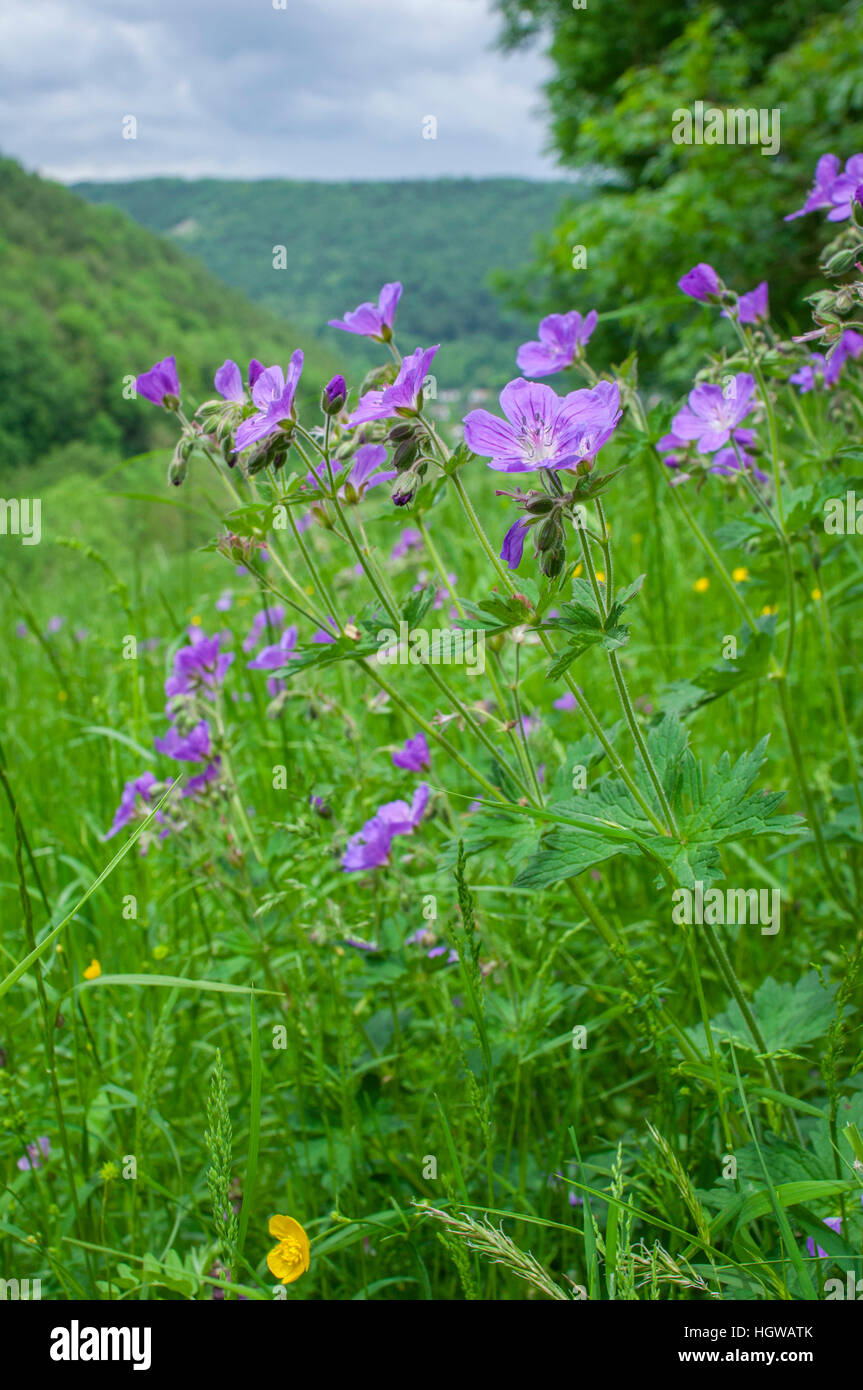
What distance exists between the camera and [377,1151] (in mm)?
1619

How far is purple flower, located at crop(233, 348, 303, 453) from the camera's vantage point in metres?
1.19

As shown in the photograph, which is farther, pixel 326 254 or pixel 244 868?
pixel 326 254

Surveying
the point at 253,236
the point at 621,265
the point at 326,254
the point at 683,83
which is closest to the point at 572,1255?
the point at 621,265

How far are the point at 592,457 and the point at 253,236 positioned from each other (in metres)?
51.9

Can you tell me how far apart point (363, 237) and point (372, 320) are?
44.2 meters

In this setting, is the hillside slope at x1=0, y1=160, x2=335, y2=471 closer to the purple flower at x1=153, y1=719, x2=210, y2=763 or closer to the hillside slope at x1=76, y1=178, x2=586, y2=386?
the hillside slope at x1=76, y1=178, x2=586, y2=386

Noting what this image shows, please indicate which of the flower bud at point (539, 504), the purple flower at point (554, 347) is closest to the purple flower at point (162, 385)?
the purple flower at point (554, 347)

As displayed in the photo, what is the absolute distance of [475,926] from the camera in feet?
4.02

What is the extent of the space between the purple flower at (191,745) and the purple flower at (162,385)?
689mm

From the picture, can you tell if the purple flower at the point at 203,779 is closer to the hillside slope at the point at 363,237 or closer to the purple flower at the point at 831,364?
the purple flower at the point at 831,364

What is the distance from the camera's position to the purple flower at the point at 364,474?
4.82ft

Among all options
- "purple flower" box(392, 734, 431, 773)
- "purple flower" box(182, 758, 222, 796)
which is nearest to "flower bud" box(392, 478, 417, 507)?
"purple flower" box(392, 734, 431, 773)
